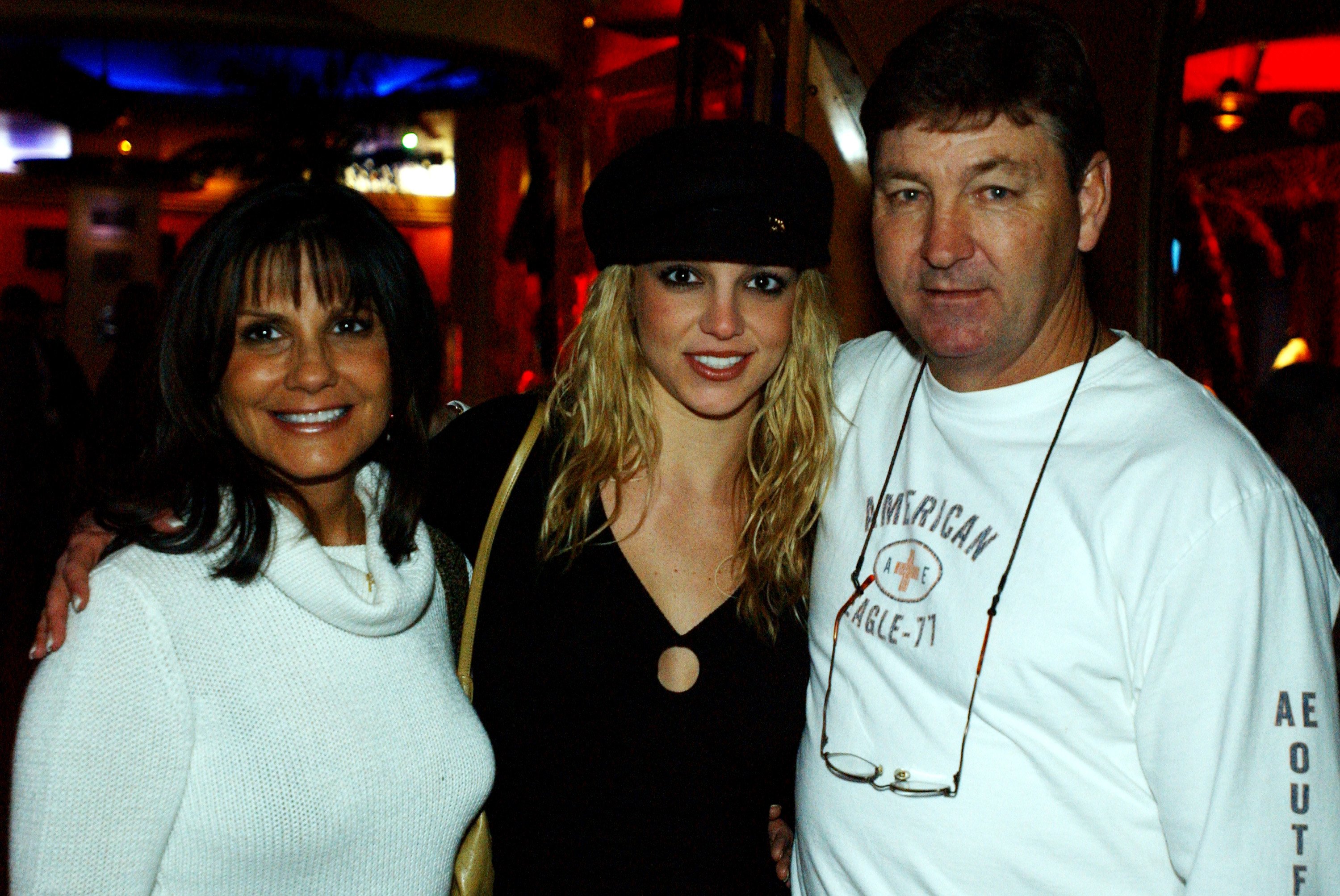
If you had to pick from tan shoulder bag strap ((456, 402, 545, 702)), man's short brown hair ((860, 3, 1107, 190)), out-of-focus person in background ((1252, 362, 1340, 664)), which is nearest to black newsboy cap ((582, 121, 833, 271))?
man's short brown hair ((860, 3, 1107, 190))

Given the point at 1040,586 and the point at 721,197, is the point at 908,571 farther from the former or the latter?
the point at 721,197

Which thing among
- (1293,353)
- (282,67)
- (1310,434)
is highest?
(282,67)

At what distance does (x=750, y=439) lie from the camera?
7.55ft

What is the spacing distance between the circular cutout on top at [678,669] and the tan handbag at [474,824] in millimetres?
347

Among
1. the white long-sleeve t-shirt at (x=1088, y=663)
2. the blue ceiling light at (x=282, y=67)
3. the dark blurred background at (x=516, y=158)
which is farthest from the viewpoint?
the blue ceiling light at (x=282, y=67)

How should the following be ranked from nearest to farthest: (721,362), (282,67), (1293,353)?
1. (721,362)
2. (1293,353)
3. (282,67)

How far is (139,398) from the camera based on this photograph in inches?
64.8

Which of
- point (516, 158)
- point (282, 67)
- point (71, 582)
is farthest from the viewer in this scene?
point (282, 67)

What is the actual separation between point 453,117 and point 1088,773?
11419 millimetres

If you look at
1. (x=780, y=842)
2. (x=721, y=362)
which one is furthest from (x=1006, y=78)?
(x=780, y=842)

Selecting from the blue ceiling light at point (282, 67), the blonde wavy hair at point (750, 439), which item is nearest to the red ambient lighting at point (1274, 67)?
the blonde wavy hair at point (750, 439)

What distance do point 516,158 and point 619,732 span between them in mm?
8770

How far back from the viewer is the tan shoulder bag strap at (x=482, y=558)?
77.0 inches

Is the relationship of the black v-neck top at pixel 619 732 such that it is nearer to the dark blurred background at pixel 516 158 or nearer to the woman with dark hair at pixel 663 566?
the woman with dark hair at pixel 663 566
